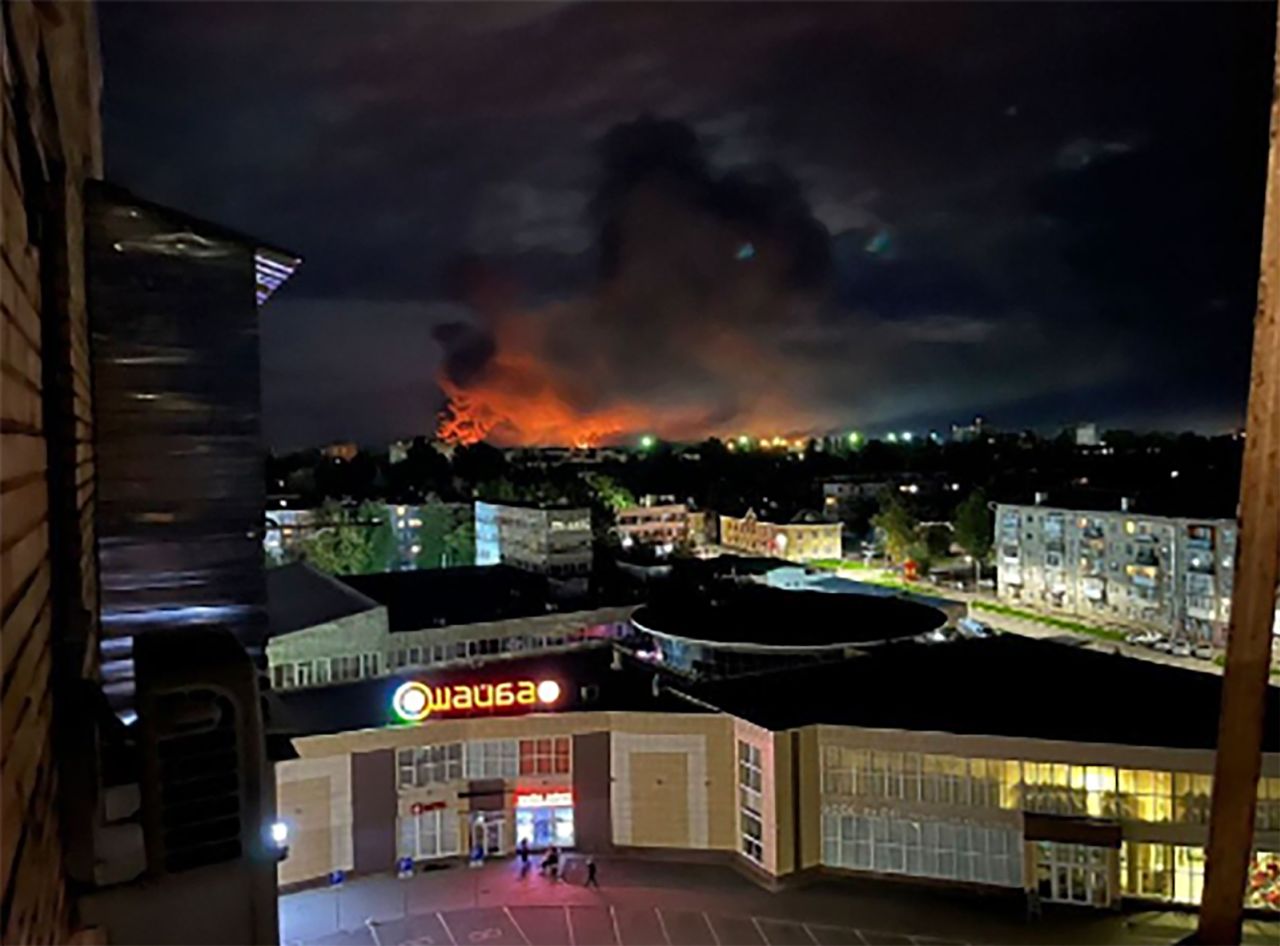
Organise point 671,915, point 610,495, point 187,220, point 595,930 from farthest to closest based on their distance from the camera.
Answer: point 610,495
point 671,915
point 595,930
point 187,220

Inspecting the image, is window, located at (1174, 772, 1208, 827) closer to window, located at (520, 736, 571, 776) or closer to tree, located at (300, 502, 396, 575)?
window, located at (520, 736, 571, 776)

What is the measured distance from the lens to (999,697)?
11.0m

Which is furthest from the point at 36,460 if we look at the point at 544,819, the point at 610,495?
the point at 610,495

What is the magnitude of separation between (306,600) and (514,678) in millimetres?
4386

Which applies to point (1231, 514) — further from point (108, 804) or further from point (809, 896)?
point (108, 804)

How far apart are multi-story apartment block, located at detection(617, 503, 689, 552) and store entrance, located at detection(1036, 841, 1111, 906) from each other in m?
28.8

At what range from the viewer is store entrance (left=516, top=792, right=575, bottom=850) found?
1148cm

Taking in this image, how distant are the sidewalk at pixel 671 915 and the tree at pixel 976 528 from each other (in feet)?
69.4

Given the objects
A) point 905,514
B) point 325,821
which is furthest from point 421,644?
point 905,514

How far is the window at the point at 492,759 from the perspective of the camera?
11.5 meters

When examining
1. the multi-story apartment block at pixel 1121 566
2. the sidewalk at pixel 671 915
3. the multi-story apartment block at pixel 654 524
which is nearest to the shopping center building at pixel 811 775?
the sidewalk at pixel 671 915

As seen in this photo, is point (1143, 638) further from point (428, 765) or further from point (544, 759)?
point (428, 765)

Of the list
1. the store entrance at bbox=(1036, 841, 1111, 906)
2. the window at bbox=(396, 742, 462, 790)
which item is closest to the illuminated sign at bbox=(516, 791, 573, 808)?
the window at bbox=(396, 742, 462, 790)

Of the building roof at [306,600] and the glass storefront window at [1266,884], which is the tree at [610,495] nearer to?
the building roof at [306,600]
